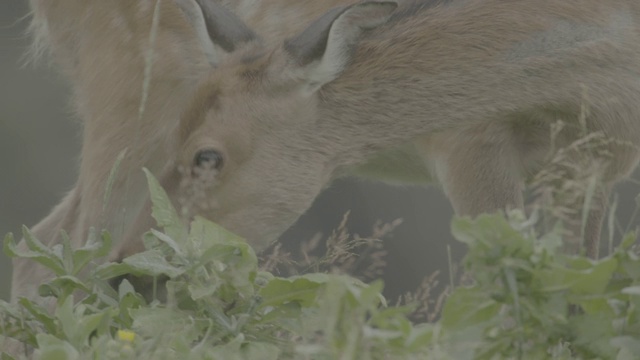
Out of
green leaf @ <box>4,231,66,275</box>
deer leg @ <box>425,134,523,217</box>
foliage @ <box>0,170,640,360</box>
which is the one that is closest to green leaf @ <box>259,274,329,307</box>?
foliage @ <box>0,170,640,360</box>

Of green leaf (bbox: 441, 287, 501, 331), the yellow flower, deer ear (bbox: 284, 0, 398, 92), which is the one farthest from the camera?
deer ear (bbox: 284, 0, 398, 92)

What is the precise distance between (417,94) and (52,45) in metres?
2.24

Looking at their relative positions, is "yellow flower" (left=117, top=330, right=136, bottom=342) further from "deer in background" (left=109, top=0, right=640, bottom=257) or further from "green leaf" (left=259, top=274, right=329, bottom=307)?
"deer in background" (left=109, top=0, right=640, bottom=257)

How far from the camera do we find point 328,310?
3.78 metres

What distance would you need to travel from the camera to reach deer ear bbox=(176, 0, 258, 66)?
6.98m

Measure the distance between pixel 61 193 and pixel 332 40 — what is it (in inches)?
459

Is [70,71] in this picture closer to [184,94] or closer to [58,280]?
[184,94]

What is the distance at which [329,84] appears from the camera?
686 centimetres

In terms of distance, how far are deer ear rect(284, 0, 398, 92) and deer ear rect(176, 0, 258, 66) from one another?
0.37 metres

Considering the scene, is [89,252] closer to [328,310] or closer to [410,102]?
[328,310]

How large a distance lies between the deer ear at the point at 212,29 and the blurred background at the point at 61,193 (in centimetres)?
896

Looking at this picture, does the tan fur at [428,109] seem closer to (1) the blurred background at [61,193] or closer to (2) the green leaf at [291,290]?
(2) the green leaf at [291,290]

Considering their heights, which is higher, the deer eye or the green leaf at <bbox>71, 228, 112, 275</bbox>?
the green leaf at <bbox>71, 228, 112, 275</bbox>

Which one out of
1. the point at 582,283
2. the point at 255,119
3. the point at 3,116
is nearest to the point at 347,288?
the point at 582,283
